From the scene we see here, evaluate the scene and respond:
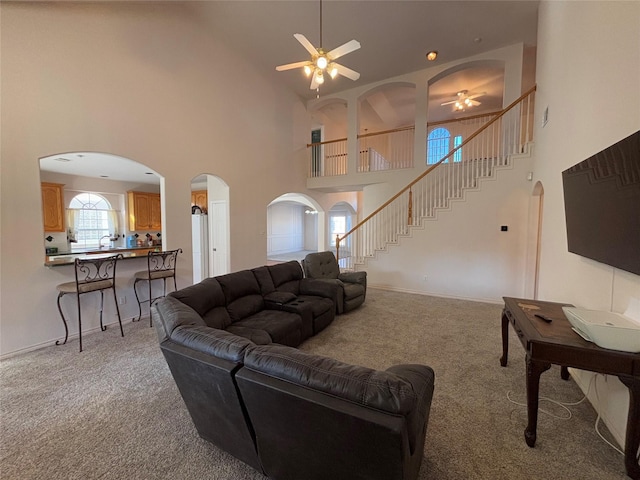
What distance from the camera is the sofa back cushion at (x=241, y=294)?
123 inches

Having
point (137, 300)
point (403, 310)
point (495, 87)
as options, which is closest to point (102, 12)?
point (137, 300)

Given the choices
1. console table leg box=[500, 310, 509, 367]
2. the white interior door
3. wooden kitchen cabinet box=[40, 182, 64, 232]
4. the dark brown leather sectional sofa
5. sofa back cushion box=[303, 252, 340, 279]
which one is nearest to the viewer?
the dark brown leather sectional sofa

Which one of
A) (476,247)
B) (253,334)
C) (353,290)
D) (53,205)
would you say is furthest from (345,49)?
(53,205)

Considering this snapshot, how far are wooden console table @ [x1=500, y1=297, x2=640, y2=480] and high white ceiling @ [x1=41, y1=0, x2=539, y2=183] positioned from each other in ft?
16.5

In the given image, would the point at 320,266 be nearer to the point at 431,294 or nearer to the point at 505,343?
the point at 431,294

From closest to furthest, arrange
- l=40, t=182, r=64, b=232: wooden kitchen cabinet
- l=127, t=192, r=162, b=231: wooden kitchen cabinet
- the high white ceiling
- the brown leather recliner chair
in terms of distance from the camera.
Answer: the brown leather recliner chair → the high white ceiling → l=40, t=182, r=64, b=232: wooden kitchen cabinet → l=127, t=192, r=162, b=231: wooden kitchen cabinet

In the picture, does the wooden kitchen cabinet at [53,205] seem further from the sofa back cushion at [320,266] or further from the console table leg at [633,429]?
the console table leg at [633,429]

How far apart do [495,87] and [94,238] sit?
11.6 m

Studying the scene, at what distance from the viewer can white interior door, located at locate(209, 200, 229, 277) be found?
568 cm

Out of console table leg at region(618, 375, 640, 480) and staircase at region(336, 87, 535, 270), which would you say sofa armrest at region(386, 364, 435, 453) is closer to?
console table leg at region(618, 375, 640, 480)

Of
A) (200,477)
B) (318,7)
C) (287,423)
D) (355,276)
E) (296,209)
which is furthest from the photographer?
(296,209)

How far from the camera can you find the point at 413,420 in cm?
104

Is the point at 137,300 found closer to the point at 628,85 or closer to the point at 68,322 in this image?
the point at 68,322

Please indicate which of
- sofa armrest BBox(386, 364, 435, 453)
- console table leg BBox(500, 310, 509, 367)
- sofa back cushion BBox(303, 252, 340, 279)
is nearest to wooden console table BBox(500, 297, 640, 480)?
console table leg BBox(500, 310, 509, 367)
